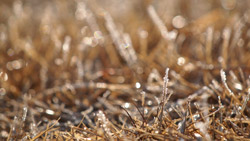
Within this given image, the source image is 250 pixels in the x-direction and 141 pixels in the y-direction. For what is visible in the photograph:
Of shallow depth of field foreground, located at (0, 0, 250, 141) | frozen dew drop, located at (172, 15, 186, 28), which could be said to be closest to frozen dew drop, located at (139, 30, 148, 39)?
shallow depth of field foreground, located at (0, 0, 250, 141)

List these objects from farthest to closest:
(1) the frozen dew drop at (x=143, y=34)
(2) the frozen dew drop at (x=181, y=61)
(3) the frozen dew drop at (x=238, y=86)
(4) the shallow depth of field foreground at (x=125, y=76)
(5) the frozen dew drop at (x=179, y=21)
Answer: (5) the frozen dew drop at (x=179, y=21)
(1) the frozen dew drop at (x=143, y=34)
(2) the frozen dew drop at (x=181, y=61)
(3) the frozen dew drop at (x=238, y=86)
(4) the shallow depth of field foreground at (x=125, y=76)

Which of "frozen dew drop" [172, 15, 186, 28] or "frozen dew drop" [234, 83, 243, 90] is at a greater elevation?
"frozen dew drop" [172, 15, 186, 28]

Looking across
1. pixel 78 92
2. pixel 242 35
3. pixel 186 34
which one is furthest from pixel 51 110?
pixel 242 35

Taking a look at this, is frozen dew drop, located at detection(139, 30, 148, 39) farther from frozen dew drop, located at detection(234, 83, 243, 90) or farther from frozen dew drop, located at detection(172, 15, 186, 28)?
frozen dew drop, located at detection(234, 83, 243, 90)

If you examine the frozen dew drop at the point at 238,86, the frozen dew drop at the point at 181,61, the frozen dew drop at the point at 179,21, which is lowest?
the frozen dew drop at the point at 238,86

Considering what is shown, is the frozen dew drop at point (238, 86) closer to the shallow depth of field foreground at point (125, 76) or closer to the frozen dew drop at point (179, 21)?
the shallow depth of field foreground at point (125, 76)

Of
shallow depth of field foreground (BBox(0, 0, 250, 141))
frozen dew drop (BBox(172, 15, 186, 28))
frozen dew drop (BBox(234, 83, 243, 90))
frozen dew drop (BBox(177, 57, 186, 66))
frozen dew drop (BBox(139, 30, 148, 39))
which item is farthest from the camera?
frozen dew drop (BBox(172, 15, 186, 28))

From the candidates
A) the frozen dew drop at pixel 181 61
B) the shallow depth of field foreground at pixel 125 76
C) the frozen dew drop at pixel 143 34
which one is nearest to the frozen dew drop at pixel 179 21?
the shallow depth of field foreground at pixel 125 76

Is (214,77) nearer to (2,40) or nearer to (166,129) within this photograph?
(166,129)
